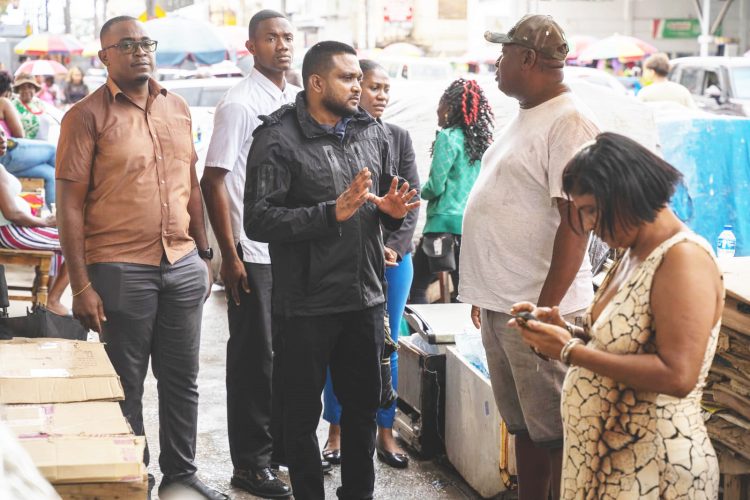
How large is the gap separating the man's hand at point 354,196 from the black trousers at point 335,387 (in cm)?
46

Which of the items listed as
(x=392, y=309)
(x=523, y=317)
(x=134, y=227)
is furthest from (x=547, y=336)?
(x=392, y=309)

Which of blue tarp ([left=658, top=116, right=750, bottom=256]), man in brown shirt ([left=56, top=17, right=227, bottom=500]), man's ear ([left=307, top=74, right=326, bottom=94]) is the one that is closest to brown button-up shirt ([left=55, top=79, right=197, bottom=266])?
man in brown shirt ([left=56, top=17, right=227, bottom=500])

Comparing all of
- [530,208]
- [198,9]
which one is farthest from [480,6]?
[530,208]

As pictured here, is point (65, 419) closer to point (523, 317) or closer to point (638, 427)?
point (523, 317)

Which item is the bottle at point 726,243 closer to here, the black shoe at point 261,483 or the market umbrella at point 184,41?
the black shoe at point 261,483

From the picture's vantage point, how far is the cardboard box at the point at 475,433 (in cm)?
455

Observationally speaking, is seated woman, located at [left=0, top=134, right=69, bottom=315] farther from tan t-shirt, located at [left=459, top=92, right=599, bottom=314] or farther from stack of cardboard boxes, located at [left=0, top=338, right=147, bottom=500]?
tan t-shirt, located at [left=459, top=92, right=599, bottom=314]

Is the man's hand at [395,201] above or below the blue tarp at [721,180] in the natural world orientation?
above

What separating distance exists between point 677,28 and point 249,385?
37509 millimetres

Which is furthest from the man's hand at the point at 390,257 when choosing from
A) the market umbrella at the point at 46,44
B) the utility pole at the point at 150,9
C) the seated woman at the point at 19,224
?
Result: the market umbrella at the point at 46,44

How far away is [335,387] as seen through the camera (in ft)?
13.9

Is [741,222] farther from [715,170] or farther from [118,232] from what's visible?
[118,232]

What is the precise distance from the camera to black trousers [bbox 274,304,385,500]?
4023mm

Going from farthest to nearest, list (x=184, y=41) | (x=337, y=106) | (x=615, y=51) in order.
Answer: (x=615, y=51) → (x=184, y=41) → (x=337, y=106)
